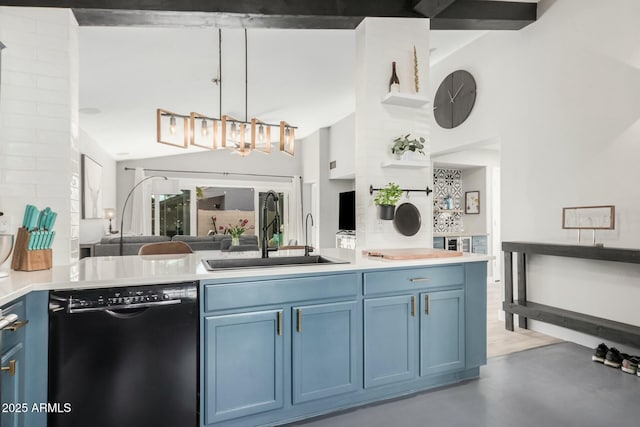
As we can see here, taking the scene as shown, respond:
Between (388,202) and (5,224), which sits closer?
(5,224)

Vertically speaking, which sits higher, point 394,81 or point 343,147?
point 343,147

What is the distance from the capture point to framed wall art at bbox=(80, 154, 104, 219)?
5.26 metres

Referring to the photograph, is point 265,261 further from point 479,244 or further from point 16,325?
point 479,244

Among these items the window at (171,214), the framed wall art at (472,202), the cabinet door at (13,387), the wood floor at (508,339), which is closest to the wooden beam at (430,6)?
the wood floor at (508,339)

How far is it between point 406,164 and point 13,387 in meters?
2.67

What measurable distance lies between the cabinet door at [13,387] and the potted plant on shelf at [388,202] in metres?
2.25

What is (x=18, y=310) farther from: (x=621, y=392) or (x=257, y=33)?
(x=621, y=392)

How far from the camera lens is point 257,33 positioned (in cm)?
337

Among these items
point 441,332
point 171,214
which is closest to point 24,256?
point 441,332

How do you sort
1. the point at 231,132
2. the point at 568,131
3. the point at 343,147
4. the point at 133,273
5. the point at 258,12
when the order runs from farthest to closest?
the point at 343,147 < the point at 231,132 < the point at 568,131 < the point at 258,12 < the point at 133,273

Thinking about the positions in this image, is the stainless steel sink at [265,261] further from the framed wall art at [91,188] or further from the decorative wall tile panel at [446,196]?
the decorative wall tile panel at [446,196]

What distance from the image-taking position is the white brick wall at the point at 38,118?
7.03 feet

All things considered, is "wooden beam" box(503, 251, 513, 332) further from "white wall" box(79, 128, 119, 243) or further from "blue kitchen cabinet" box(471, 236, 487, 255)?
"white wall" box(79, 128, 119, 243)

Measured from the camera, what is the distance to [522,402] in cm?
229
